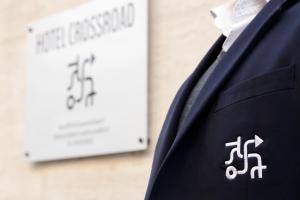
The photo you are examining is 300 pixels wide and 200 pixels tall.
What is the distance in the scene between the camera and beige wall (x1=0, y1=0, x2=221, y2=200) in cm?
127

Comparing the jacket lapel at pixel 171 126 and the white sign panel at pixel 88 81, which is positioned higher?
the white sign panel at pixel 88 81

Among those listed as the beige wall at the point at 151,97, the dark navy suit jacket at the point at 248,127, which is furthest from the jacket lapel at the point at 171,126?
the beige wall at the point at 151,97

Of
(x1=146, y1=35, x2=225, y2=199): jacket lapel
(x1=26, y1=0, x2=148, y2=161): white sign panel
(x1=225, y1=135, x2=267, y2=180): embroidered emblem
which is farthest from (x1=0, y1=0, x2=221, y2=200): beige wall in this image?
(x1=225, y1=135, x2=267, y2=180): embroidered emblem

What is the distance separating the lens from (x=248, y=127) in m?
0.47

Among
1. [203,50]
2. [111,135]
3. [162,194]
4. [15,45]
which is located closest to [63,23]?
[15,45]

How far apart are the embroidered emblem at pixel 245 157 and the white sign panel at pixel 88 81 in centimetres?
83

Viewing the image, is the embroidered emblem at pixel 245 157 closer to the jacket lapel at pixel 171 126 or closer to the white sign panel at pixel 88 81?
the jacket lapel at pixel 171 126

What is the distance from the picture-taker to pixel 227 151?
48 centimetres

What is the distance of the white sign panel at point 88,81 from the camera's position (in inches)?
53.2

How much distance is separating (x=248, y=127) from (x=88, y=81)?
1.03 metres

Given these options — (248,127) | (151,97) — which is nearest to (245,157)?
(248,127)

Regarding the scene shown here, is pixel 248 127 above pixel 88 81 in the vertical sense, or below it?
below

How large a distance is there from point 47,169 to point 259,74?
115cm

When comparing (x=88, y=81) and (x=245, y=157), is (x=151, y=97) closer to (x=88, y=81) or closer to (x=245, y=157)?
(x=88, y=81)
